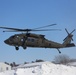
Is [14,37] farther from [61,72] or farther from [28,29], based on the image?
[61,72]

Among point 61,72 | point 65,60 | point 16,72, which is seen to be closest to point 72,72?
point 61,72

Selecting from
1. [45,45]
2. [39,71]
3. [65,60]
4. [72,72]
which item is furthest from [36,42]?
[65,60]

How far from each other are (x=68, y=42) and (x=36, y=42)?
6.04 metres

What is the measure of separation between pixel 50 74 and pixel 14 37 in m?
6.46

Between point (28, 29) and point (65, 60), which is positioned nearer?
point (28, 29)

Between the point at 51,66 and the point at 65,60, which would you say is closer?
the point at 51,66

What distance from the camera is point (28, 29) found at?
37281 millimetres

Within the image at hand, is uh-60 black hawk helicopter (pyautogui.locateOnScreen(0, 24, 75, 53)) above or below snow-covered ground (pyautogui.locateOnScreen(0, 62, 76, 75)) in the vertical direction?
above

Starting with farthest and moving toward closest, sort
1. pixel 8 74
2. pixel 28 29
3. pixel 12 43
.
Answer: pixel 8 74
pixel 28 29
pixel 12 43

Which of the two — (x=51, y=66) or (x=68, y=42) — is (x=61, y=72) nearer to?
(x=51, y=66)

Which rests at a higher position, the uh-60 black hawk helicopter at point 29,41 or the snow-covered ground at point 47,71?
the uh-60 black hawk helicopter at point 29,41

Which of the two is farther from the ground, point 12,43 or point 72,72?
point 12,43

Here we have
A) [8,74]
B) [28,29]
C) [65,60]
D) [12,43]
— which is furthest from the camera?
[65,60]

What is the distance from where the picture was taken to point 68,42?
133ft
